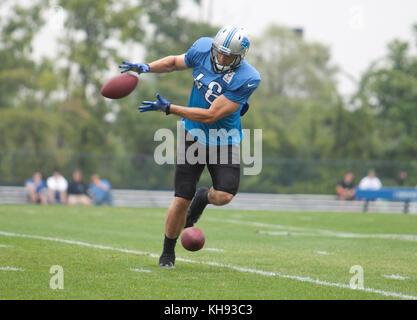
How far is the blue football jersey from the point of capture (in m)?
5.91

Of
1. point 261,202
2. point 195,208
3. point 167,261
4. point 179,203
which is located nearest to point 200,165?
point 179,203

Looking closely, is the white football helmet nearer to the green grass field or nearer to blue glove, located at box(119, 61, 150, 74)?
blue glove, located at box(119, 61, 150, 74)

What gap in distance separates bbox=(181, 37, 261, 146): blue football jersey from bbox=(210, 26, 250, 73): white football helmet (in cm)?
8

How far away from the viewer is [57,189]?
760 inches

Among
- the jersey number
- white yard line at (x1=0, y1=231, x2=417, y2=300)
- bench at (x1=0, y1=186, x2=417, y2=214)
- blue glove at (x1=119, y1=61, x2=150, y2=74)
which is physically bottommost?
bench at (x1=0, y1=186, x2=417, y2=214)

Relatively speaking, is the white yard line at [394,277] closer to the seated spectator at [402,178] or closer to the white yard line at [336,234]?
the white yard line at [336,234]

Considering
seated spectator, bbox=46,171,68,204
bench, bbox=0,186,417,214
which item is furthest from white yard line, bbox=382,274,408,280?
seated spectator, bbox=46,171,68,204

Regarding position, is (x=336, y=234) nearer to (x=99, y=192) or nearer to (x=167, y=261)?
(x=167, y=261)

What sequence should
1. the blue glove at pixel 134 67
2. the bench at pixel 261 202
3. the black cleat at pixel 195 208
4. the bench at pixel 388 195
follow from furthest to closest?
the bench at pixel 261 202
the bench at pixel 388 195
the black cleat at pixel 195 208
the blue glove at pixel 134 67

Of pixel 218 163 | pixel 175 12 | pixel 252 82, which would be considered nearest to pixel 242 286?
pixel 218 163

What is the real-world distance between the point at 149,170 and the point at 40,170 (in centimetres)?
387

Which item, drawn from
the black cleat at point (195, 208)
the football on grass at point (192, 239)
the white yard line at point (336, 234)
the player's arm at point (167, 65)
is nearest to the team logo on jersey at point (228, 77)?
the player's arm at point (167, 65)

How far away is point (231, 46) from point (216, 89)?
1.41ft

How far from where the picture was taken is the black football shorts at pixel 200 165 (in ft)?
20.0
